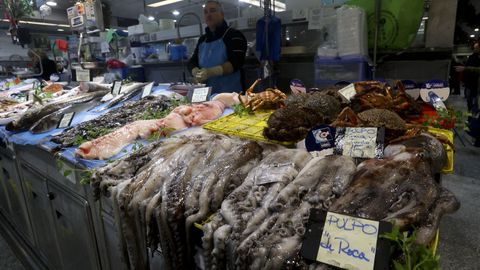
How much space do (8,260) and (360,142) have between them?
4.01 meters

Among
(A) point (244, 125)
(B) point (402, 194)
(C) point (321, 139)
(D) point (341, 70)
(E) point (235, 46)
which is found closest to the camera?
(B) point (402, 194)

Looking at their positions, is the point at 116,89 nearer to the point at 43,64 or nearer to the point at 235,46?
the point at 235,46

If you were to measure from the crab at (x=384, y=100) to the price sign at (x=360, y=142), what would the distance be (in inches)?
27.0

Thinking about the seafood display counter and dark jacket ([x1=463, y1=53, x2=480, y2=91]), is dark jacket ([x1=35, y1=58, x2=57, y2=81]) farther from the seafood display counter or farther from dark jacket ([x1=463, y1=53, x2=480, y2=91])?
dark jacket ([x1=463, y1=53, x2=480, y2=91])

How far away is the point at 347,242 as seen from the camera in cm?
86

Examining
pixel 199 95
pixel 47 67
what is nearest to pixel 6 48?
pixel 47 67

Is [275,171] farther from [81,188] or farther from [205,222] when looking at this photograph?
[81,188]

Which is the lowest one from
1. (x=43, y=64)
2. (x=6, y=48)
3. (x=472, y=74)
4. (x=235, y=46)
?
(x=472, y=74)

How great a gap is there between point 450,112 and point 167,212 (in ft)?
5.95

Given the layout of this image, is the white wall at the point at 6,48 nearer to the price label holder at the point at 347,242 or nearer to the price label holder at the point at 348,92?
the price label holder at the point at 348,92

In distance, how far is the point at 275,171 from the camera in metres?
1.24

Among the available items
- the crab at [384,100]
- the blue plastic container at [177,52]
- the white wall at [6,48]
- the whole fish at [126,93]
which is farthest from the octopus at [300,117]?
the white wall at [6,48]

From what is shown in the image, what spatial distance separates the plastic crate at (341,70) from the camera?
4137mm

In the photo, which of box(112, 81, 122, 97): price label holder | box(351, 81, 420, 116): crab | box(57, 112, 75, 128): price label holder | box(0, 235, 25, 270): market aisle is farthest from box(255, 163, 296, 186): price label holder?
box(0, 235, 25, 270): market aisle
